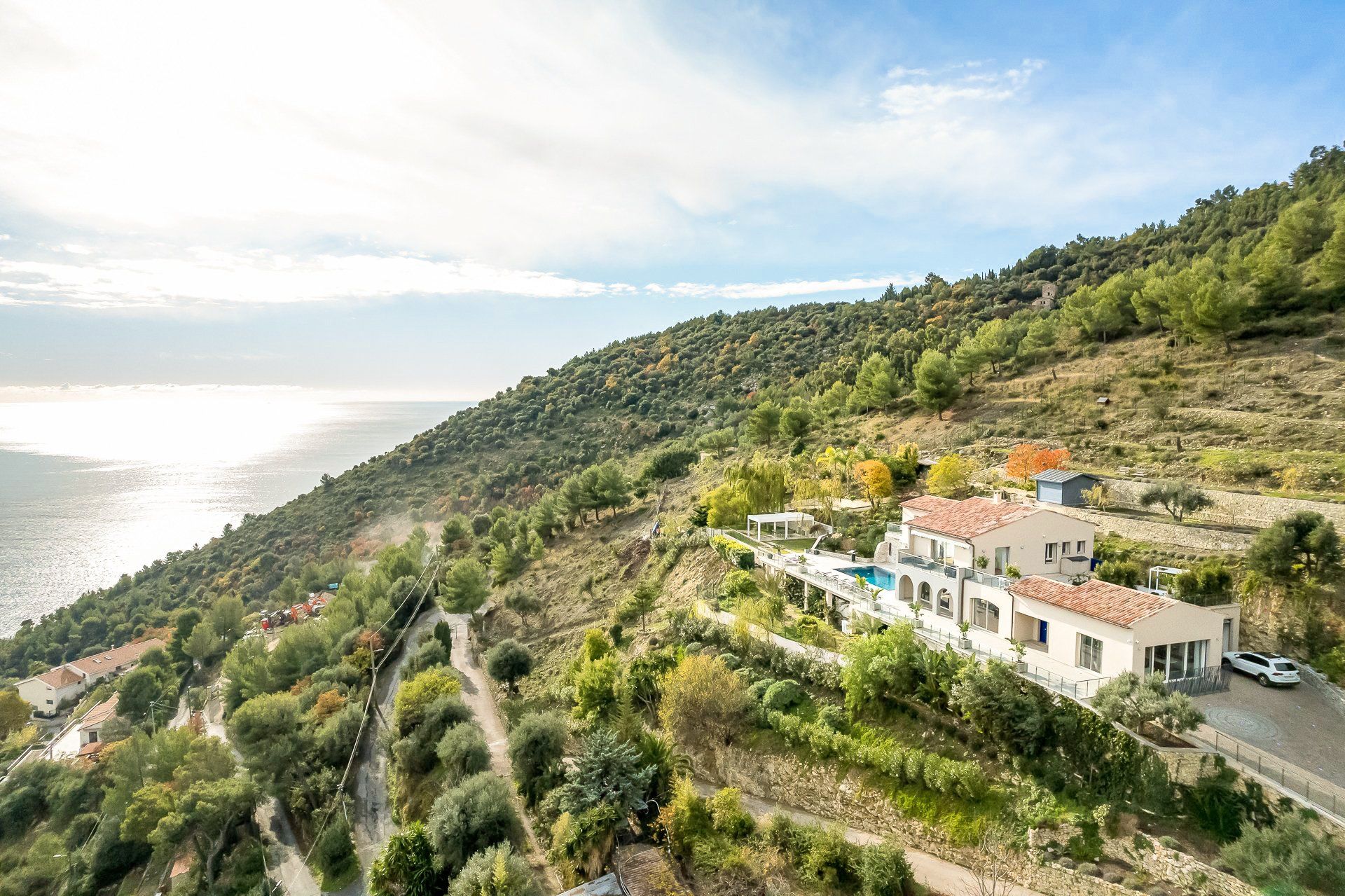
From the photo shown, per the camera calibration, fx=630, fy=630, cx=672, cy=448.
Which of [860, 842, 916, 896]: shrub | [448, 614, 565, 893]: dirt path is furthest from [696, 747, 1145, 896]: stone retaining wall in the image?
[448, 614, 565, 893]: dirt path

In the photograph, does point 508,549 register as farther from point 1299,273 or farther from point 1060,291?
point 1060,291

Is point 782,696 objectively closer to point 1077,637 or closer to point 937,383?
point 1077,637

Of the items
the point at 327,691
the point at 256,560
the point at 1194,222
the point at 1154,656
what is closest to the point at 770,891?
the point at 1154,656

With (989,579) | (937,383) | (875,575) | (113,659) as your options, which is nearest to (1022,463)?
(875,575)

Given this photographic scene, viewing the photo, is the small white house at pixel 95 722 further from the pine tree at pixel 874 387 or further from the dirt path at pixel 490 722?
the pine tree at pixel 874 387

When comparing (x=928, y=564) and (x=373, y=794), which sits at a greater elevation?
(x=928, y=564)

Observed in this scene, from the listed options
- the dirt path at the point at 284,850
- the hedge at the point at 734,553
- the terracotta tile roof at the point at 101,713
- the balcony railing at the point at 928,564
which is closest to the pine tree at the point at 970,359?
the hedge at the point at 734,553

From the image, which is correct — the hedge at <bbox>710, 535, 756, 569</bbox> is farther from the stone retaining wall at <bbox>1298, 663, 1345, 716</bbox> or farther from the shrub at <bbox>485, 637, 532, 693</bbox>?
the stone retaining wall at <bbox>1298, 663, 1345, 716</bbox>
